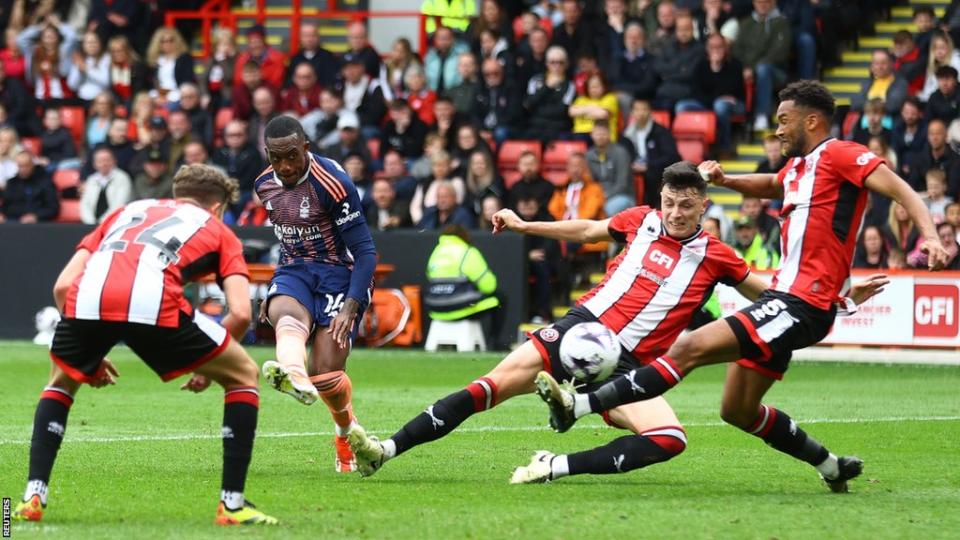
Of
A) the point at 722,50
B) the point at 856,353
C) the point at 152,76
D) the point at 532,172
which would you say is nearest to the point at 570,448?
the point at 856,353

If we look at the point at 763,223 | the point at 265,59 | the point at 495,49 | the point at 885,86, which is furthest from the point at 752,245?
the point at 265,59

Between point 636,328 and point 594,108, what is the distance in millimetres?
13457

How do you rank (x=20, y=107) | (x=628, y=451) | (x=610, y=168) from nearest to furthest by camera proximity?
(x=628, y=451) < (x=610, y=168) < (x=20, y=107)

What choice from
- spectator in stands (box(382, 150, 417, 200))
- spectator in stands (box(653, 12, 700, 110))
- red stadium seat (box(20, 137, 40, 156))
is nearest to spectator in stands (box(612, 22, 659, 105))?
spectator in stands (box(653, 12, 700, 110))

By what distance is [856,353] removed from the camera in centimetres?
1892

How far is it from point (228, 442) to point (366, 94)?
17.0m

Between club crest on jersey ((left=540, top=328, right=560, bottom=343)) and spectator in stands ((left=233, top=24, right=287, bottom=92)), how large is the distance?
54.7ft

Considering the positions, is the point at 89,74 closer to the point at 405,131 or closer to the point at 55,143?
the point at 55,143

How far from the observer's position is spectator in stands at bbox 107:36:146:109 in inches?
1037

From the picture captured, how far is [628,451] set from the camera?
8703 mm

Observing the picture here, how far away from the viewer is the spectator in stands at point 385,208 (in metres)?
21.5

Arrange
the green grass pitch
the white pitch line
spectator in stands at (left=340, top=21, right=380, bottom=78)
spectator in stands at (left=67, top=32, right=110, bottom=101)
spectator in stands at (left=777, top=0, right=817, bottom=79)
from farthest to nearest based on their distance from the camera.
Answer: spectator in stands at (left=67, top=32, right=110, bottom=101), spectator in stands at (left=340, top=21, right=380, bottom=78), spectator in stands at (left=777, top=0, right=817, bottom=79), the white pitch line, the green grass pitch

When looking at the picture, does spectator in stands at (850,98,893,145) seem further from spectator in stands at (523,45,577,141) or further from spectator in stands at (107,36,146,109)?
spectator in stands at (107,36,146,109)

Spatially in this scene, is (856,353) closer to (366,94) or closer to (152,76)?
(366,94)
